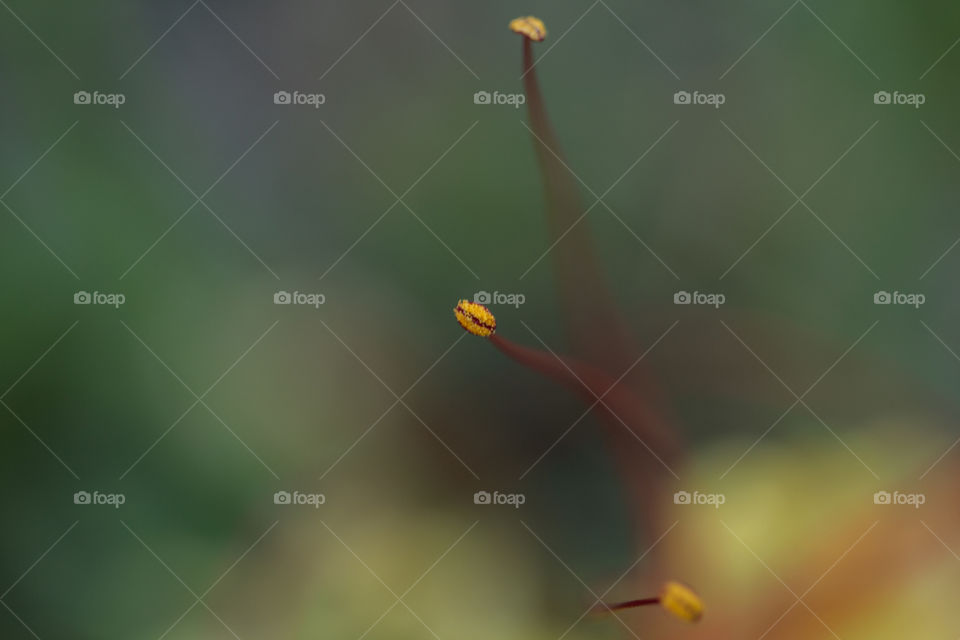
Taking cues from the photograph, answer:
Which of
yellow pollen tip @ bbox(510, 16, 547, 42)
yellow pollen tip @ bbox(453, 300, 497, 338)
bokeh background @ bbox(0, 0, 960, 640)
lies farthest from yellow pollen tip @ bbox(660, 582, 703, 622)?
yellow pollen tip @ bbox(510, 16, 547, 42)

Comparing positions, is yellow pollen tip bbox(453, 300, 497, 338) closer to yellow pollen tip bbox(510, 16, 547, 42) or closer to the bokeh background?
the bokeh background

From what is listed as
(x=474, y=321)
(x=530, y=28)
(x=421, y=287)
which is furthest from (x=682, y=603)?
(x=530, y=28)

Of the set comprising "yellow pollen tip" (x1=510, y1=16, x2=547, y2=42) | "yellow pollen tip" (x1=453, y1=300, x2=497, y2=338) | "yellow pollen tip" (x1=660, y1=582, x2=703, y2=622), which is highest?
"yellow pollen tip" (x1=510, y1=16, x2=547, y2=42)

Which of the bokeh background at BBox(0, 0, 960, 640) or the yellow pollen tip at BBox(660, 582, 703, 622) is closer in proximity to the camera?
the yellow pollen tip at BBox(660, 582, 703, 622)

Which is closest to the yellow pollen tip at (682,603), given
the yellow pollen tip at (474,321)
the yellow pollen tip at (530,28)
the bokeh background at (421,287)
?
the bokeh background at (421,287)

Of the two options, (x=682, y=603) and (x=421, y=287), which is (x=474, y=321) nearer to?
(x=421, y=287)
